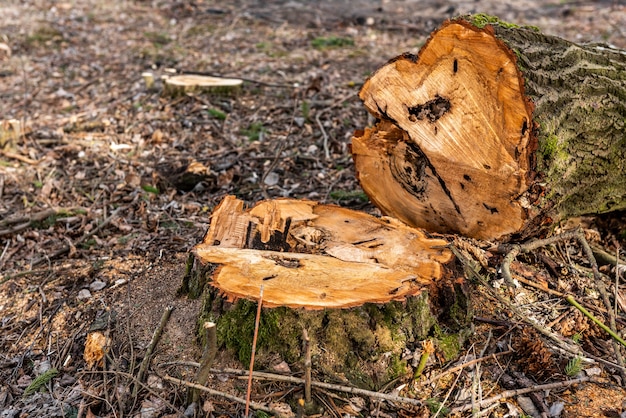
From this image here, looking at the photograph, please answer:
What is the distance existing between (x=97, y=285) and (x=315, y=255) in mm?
1460

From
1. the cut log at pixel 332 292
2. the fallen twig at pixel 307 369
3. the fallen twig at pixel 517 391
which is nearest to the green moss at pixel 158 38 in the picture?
the cut log at pixel 332 292

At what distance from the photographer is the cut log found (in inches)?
88.2

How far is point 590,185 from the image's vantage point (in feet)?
10.3

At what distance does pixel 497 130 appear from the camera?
274 centimetres

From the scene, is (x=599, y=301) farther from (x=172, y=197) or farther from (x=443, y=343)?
A: (x=172, y=197)

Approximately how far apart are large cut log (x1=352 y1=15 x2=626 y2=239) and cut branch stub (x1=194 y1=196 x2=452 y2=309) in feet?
1.54

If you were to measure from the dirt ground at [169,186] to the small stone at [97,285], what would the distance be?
0.11 feet

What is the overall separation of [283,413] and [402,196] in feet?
5.30

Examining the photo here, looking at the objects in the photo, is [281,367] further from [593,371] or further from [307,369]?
[593,371]

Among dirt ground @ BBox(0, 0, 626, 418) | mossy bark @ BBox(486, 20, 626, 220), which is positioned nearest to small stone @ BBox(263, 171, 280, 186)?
dirt ground @ BBox(0, 0, 626, 418)

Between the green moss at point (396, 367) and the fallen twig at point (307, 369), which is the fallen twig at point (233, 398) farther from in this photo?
the green moss at point (396, 367)

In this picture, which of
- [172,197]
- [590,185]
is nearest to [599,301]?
[590,185]

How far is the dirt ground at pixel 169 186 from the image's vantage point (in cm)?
238

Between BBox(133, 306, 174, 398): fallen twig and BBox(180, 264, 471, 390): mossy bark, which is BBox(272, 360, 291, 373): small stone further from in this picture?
BBox(133, 306, 174, 398): fallen twig
